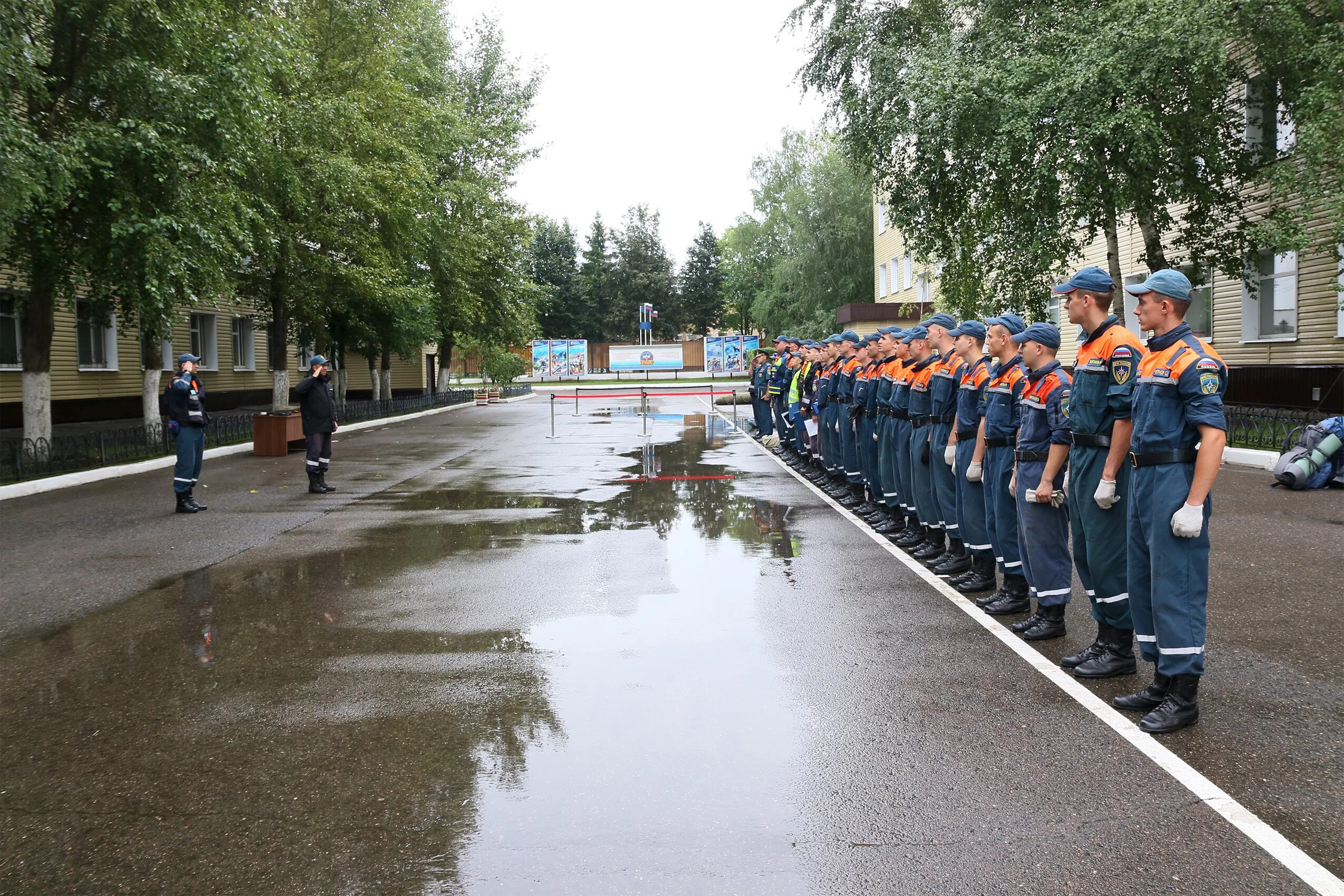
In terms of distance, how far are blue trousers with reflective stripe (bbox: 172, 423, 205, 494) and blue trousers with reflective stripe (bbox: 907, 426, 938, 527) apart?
27.4 ft

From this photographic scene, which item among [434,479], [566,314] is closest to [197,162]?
[434,479]

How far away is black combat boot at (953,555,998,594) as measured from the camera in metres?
7.88

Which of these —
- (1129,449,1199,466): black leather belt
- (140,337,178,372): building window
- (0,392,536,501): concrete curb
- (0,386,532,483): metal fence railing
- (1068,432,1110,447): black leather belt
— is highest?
(140,337,178,372): building window

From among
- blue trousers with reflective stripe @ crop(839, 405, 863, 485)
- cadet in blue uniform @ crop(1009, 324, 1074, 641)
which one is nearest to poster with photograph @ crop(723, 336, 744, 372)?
blue trousers with reflective stripe @ crop(839, 405, 863, 485)

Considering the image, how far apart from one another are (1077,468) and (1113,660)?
1.03 m

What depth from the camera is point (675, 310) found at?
10281 cm

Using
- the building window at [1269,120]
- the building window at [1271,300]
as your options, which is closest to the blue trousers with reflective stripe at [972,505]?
the building window at [1269,120]

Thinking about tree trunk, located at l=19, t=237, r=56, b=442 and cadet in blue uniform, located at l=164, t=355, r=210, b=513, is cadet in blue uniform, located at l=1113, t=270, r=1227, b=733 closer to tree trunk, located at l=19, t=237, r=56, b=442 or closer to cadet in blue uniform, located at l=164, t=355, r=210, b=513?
cadet in blue uniform, located at l=164, t=355, r=210, b=513

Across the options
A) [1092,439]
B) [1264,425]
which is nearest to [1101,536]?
[1092,439]

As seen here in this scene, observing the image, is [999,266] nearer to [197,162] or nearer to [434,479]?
[434,479]

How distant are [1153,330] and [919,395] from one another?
3787 mm

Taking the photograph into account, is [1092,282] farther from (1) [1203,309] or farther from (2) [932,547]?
(1) [1203,309]

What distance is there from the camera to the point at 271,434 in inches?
806

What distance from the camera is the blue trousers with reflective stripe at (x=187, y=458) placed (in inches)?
498
